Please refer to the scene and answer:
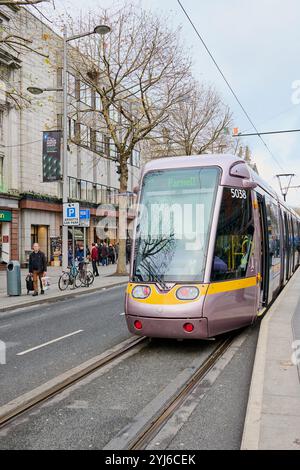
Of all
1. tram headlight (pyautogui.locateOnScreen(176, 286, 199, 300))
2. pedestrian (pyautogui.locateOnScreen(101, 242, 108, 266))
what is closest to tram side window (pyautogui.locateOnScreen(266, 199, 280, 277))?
tram headlight (pyautogui.locateOnScreen(176, 286, 199, 300))

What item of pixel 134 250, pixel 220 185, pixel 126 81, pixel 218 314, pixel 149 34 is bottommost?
pixel 218 314

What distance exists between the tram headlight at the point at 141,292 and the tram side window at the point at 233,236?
3.20ft

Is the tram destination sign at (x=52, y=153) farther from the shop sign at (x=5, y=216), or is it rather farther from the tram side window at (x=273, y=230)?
the tram side window at (x=273, y=230)

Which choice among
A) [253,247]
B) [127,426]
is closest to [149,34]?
[253,247]

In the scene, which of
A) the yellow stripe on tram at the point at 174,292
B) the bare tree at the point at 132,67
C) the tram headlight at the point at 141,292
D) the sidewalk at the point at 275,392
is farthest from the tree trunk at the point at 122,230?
the yellow stripe on tram at the point at 174,292

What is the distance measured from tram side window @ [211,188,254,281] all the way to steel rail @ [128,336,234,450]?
116 centimetres

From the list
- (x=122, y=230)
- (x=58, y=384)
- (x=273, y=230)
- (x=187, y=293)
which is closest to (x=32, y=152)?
(x=122, y=230)

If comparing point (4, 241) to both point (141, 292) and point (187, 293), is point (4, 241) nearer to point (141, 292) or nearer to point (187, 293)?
point (141, 292)

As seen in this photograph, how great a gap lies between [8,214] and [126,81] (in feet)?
35.0

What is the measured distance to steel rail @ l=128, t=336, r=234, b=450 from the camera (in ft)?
12.4

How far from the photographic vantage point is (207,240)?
6605 millimetres

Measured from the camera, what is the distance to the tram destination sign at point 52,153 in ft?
60.1
